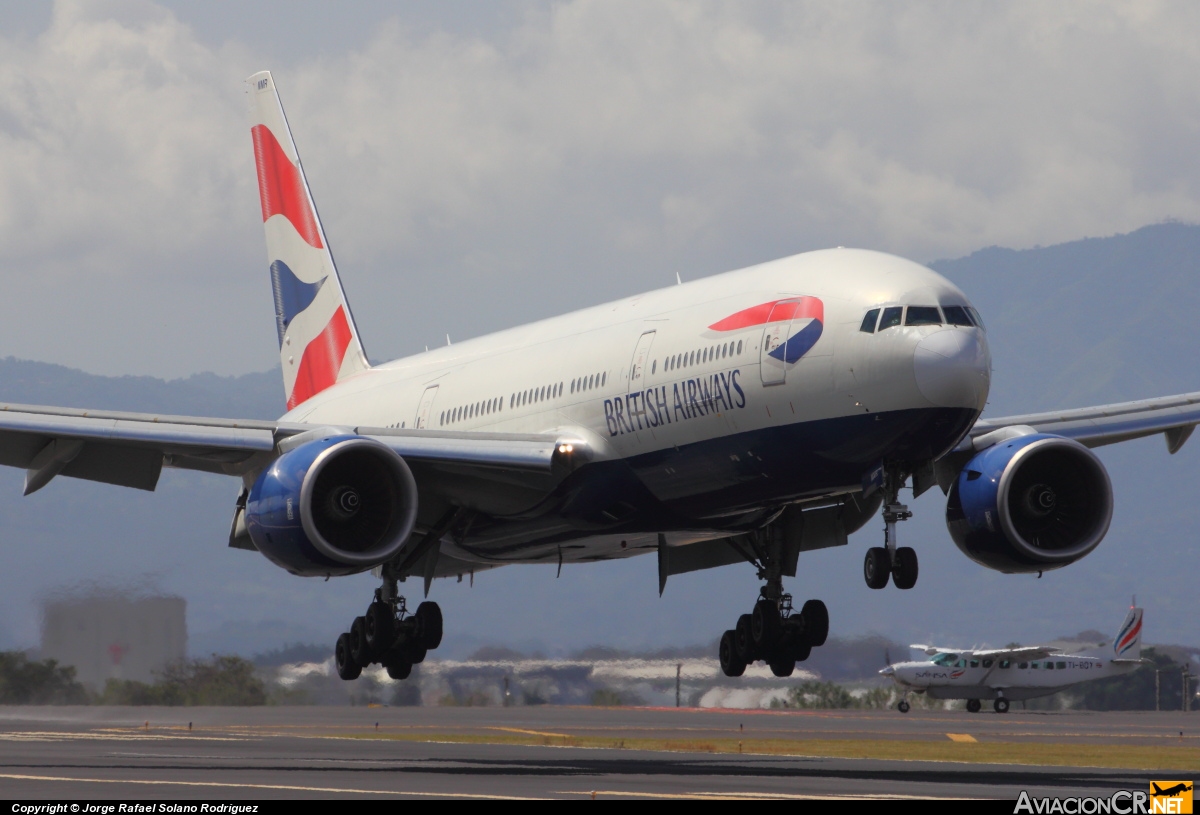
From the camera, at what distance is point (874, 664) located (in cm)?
7481

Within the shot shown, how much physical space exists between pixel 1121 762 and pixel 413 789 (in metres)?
23.3

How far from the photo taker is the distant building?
48.9 meters

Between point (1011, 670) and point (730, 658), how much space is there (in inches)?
2055

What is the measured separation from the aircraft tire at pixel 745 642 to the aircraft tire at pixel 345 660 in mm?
7536

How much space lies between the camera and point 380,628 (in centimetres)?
3428

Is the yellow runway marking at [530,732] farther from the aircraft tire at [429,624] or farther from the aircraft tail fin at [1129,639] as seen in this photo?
the aircraft tail fin at [1129,639]

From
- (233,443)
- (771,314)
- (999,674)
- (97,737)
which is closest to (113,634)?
(97,737)

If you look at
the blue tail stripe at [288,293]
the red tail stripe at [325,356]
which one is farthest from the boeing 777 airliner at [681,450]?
the blue tail stripe at [288,293]

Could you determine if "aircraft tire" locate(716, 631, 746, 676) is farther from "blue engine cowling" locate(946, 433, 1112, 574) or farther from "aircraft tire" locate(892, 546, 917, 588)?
"aircraft tire" locate(892, 546, 917, 588)

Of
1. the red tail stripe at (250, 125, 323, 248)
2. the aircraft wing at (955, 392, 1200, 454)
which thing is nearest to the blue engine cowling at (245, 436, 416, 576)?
the aircraft wing at (955, 392, 1200, 454)

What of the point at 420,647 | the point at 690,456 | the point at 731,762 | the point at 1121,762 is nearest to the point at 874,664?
the point at 1121,762

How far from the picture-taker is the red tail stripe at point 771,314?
26.2 meters

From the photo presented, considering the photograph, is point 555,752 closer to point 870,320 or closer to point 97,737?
point 97,737

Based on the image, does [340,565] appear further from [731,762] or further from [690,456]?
[731,762]
